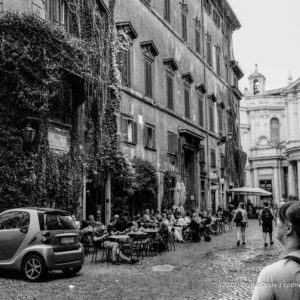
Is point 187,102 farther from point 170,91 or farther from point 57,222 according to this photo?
point 57,222

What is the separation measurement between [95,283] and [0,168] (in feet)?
16.0

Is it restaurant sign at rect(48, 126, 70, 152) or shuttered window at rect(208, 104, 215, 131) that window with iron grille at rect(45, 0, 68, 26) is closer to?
restaurant sign at rect(48, 126, 70, 152)

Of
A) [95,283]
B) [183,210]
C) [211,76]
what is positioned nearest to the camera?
[95,283]

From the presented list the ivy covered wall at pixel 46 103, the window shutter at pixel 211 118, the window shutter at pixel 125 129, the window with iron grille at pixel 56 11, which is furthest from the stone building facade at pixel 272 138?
the window with iron grille at pixel 56 11

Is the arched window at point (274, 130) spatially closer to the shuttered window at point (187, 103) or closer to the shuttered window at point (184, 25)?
the shuttered window at point (187, 103)

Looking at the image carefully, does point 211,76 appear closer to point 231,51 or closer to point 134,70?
point 231,51

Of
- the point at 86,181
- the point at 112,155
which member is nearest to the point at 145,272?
the point at 86,181

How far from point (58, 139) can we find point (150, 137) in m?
8.76

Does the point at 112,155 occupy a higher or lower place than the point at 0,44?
lower

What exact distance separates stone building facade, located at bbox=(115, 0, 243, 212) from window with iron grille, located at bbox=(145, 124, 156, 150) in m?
0.05

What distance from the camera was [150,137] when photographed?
78.9ft

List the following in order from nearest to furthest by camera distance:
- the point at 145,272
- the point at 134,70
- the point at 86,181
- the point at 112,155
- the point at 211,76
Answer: the point at 145,272, the point at 86,181, the point at 112,155, the point at 134,70, the point at 211,76

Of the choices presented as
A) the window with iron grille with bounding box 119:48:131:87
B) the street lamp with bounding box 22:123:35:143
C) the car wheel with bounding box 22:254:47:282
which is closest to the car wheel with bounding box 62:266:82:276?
the car wheel with bounding box 22:254:47:282

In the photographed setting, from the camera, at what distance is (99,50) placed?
1850 cm
